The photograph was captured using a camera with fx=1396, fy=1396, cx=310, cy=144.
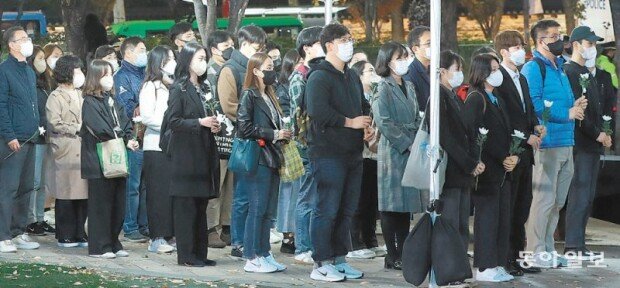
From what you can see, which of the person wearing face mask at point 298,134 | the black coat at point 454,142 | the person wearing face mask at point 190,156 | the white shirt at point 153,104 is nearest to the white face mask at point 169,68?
the white shirt at point 153,104

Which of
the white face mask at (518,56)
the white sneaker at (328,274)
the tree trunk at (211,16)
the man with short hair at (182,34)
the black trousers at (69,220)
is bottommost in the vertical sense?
the white sneaker at (328,274)

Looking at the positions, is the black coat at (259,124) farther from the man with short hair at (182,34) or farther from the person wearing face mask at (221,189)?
the man with short hair at (182,34)

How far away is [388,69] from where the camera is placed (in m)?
12.5

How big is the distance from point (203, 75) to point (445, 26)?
88.8 feet

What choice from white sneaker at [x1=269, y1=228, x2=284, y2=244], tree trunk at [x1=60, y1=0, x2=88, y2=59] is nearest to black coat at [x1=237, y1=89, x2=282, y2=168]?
white sneaker at [x1=269, y1=228, x2=284, y2=244]

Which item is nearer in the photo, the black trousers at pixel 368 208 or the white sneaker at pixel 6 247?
the white sneaker at pixel 6 247

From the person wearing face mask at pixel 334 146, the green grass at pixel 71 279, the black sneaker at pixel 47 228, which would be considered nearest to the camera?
the green grass at pixel 71 279

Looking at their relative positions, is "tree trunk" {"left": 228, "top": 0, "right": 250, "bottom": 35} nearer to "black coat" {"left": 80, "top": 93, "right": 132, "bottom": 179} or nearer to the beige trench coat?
the beige trench coat

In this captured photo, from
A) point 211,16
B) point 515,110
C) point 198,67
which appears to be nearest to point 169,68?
point 198,67

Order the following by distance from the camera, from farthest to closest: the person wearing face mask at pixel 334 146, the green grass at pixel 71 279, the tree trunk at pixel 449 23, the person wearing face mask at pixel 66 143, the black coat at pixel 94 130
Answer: the tree trunk at pixel 449 23
the person wearing face mask at pixel 66 143
the black coat at pixel 94 130
the person wearing face mask at pixel 334 146
the green grass at pixel 71 279

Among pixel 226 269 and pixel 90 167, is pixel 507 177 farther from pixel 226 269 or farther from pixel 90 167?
pixel 90 167

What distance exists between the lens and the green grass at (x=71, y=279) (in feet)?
37.4

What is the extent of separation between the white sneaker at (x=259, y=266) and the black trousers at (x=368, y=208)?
161 centimetres

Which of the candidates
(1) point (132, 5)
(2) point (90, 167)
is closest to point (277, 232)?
(2) point (90, 167)
